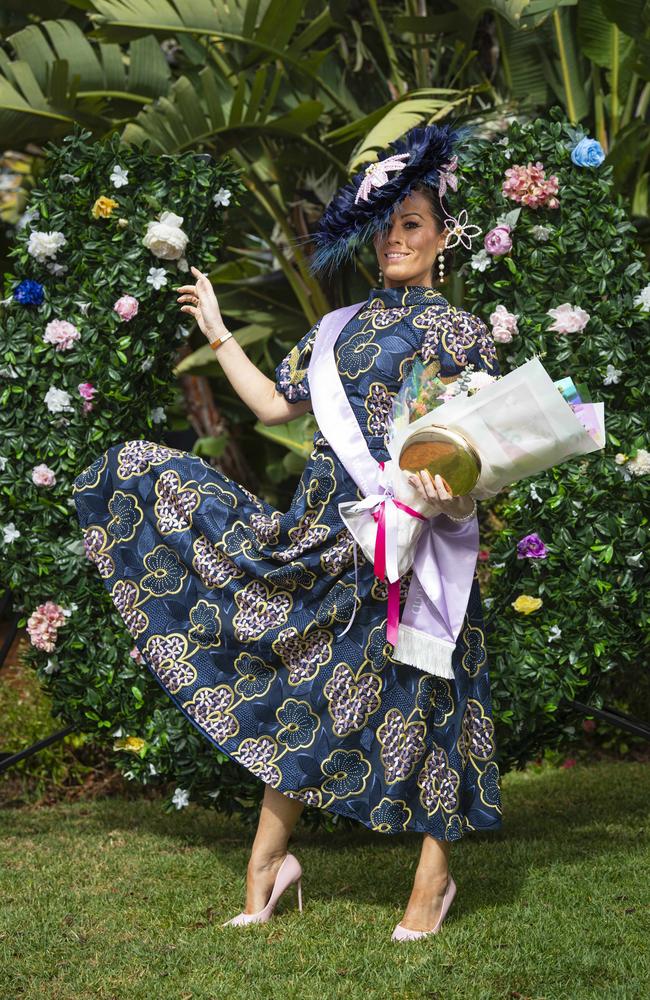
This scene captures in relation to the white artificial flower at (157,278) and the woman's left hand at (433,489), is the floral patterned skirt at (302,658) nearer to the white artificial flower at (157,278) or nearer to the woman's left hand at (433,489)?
the woman's left hand at (433,489)

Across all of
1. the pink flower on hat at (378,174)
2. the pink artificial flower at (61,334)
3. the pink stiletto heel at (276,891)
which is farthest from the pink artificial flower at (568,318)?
the pink stiletto heel at (276,891)

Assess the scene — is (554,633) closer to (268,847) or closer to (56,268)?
(268,847)

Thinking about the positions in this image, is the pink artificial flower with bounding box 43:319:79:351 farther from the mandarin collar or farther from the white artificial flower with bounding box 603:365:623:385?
the white artificial flower with bounding box 603:365:623:385

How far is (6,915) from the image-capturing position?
3764 mm

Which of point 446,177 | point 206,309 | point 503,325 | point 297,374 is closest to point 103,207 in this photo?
point 206,309

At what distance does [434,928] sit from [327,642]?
86 centimetres

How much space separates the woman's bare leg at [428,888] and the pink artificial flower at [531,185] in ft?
7.09


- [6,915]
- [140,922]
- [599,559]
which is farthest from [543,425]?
[6,915]

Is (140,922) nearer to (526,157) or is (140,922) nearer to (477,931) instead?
(477,931)

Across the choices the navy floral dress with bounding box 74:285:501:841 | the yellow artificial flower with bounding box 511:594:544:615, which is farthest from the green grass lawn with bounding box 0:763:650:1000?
the yellow artificial flower with bounding box 511:594:544:615

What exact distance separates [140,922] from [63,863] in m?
0.75

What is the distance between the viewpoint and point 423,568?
11.2ft

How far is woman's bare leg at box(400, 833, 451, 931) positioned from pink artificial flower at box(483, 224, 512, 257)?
1.99 m

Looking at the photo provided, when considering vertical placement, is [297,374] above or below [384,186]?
below
